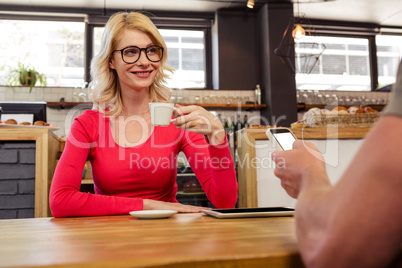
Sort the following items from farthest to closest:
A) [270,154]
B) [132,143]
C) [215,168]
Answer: [270,154]
[132,143]
[215,168]

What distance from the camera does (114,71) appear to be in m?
1.96

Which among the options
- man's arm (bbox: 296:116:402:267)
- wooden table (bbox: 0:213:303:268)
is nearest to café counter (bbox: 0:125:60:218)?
wooden table (bbox: 0:213:303:268)

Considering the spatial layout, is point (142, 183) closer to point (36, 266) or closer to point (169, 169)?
point (169, 169)

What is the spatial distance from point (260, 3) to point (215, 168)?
4621mm

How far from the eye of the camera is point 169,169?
167 centimetres

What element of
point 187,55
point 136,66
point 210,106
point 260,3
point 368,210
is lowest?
point 368,210

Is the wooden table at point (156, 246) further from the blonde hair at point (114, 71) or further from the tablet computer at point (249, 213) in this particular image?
the blonde hair at point (114, 71)

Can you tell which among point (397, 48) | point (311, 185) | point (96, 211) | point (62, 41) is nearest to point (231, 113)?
point (62, 41)

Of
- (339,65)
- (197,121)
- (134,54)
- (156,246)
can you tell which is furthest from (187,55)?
(156,246)

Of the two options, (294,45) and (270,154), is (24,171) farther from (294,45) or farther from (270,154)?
(294,45)

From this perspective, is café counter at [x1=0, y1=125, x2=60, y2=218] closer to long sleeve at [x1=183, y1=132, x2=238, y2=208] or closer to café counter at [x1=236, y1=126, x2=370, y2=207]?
long sleeve at [x1=183, y1=132, x2=238, y2=208]

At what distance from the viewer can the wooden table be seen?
1.69 ft

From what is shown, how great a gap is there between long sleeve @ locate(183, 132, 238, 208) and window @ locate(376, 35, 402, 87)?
5746 millimetres

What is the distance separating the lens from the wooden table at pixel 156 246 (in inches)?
20.3
